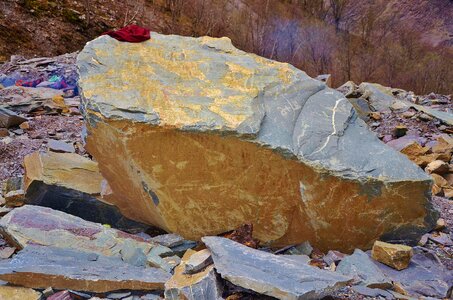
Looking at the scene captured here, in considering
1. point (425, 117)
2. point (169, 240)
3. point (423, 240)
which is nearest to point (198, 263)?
point (169, 240)

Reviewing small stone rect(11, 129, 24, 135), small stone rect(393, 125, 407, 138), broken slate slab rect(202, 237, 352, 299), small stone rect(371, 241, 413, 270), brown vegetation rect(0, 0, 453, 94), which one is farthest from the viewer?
brown vegetation rect(0, 0, 453, 94)

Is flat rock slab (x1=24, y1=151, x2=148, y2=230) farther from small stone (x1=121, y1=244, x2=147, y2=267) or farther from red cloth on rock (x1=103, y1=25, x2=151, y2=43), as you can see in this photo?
red cloth on rock (x1=103, y1=25, x2=151, y2=43)

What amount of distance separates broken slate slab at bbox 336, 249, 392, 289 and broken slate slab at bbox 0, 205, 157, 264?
109cm

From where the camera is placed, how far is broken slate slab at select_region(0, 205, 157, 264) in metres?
2.64

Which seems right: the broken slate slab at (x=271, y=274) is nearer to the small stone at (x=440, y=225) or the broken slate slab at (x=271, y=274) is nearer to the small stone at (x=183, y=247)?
the small stone at (x=183, y=247)

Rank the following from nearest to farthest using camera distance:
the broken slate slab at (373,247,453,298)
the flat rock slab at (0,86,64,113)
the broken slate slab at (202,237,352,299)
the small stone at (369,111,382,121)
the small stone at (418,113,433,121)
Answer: the broken slate slab at (202,237,352,299) → the broken slate slab at (373,247,453,298) → the flat rock slab at (0,86,64,113) → the small stone at (418,113,433,121) → the small stone at (369,111,382,121)

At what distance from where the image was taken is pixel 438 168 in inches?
188

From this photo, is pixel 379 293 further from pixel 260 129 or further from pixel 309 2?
pixel 309 2

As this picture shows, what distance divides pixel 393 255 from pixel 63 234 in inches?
73.5

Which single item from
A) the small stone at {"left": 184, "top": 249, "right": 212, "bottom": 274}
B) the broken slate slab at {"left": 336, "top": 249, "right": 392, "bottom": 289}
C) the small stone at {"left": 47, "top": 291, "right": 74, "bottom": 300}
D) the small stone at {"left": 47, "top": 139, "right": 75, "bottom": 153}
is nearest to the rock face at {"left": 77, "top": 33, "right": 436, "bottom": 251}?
the broken slate slab at {"left": 336, "top": 249, "right": 392, "bottom": 289}

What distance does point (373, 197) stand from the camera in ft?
8.84

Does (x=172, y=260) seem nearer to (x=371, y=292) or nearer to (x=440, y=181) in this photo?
(x=371, y=292)

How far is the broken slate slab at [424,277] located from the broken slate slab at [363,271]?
13cm

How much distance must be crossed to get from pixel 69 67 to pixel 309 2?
1177cm
